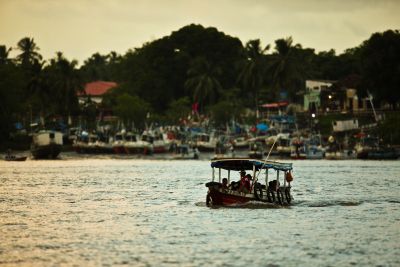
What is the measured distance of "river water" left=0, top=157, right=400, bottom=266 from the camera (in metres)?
44.8

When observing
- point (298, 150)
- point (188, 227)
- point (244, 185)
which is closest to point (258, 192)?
point (244, 185)

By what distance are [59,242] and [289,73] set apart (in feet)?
499

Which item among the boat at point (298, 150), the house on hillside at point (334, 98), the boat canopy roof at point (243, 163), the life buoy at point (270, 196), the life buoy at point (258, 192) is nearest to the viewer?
the life buoy at point (258, 192)

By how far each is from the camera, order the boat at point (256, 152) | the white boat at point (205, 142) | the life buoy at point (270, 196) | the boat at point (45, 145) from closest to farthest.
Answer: the life buoy at point (270, 196), the boat at point (256, 152), the boat at point (45, 145), the white boat at point (205, 142)

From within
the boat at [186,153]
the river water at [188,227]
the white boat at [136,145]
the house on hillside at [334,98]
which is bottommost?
the river water at [188,227]

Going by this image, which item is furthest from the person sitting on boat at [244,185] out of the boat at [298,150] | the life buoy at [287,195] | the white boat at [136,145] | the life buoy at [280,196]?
the white boat at [136,145]

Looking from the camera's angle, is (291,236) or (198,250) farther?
(291,236)

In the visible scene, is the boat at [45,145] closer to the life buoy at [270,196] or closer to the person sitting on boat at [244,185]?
the life buoy at [270,196]

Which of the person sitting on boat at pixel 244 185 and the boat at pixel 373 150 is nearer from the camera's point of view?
the person sitting on boat at pixel 244 185

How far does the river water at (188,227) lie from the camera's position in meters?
44.8

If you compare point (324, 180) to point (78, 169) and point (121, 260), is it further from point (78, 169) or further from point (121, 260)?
point (121, 260)

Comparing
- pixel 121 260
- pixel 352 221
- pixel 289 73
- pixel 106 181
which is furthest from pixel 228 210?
pixel 289 73

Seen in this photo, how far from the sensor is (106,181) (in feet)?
327

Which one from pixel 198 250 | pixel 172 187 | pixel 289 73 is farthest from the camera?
pixel 289 73
